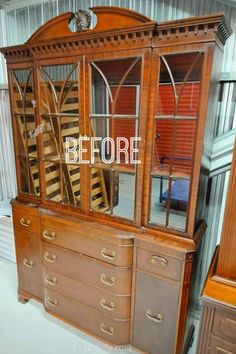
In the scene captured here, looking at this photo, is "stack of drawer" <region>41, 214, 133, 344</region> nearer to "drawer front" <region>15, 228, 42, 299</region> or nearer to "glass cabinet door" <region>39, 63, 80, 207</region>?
"drawer front" <region>15, 228, 42, 299</region>

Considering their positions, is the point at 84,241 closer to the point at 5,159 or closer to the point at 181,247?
the point at 181,247

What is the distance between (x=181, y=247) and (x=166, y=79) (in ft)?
2.85

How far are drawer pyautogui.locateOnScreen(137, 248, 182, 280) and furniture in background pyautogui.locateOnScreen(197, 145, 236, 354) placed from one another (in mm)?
197

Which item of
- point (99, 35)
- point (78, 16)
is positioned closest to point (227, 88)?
point (99, 35)

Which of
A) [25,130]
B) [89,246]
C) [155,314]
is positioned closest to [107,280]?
[89,246]

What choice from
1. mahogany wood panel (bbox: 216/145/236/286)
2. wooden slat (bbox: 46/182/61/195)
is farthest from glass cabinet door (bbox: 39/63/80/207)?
mahogany wood panel (bbox: 216/145/236/286)

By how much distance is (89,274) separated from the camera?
162 cm

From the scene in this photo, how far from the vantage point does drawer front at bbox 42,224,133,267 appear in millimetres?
1460

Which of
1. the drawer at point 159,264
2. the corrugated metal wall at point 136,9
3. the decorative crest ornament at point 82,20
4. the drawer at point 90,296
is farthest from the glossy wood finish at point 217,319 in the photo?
the decorative crest ornament at point 82,20

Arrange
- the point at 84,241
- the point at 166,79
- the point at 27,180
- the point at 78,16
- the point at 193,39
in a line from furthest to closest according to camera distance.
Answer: the point at 27,180, the point at 84,241, the point at 78,16, the point at 166,79, the point at 193,39

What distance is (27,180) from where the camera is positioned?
188cm

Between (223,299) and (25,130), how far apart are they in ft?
5.21

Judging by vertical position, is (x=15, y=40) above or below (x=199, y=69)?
above

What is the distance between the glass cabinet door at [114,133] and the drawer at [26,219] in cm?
51
